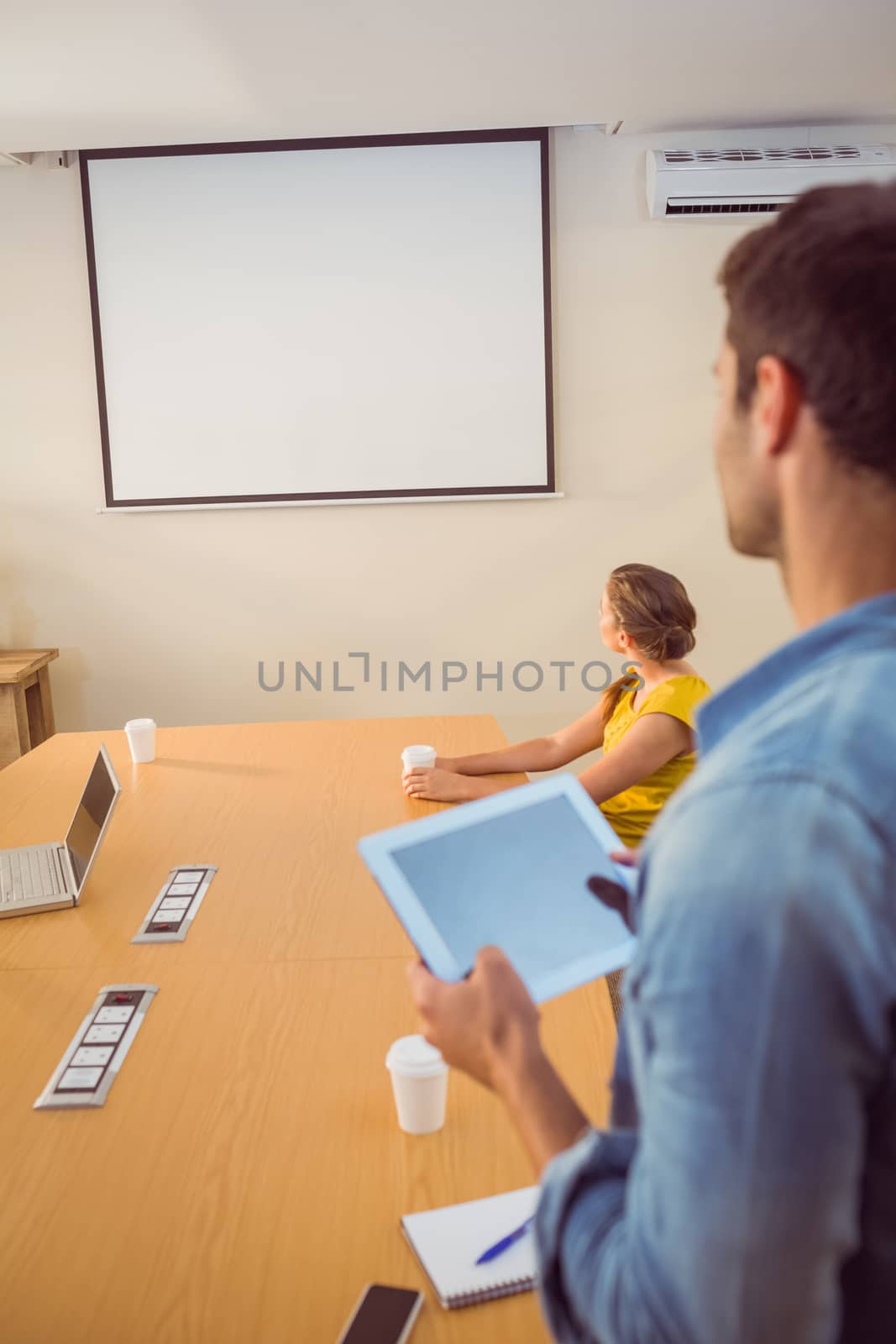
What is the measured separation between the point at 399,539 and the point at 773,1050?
3.71 m

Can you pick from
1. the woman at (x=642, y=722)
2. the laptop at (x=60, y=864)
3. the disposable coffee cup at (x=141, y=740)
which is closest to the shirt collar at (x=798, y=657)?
the laptop at (x=60, y=864)

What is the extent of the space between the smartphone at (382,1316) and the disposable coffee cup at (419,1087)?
0.23 meters

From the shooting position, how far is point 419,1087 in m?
1.18

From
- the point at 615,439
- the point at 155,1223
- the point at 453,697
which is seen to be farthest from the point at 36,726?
the point at 155,1223

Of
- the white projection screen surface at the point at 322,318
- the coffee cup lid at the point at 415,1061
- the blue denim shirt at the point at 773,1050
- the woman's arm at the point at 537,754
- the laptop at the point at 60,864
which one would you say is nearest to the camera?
the blue denim shirt at the point at 773,1050

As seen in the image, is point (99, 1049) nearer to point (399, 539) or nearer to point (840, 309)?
point (840, 309)

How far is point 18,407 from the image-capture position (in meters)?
4.09

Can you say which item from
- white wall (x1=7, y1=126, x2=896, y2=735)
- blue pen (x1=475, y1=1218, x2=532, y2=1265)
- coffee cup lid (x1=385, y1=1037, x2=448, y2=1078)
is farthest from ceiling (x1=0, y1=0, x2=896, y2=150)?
blue pen (x1=475, y1=1218, x2=532, y2=1265)

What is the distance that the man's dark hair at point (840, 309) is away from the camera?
58 centimetres

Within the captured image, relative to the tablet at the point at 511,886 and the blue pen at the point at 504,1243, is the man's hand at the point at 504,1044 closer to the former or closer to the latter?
the tablet at the point at 511,886

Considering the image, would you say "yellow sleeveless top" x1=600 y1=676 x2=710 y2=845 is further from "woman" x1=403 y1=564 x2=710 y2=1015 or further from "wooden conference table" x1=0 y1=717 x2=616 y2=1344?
"wooden conference table" x1=0 y1=717 x2=616 y2=1344

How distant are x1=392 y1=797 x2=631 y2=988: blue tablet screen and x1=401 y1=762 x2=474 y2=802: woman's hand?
124cm

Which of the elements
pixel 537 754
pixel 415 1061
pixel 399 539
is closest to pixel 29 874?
pixel 415 1061

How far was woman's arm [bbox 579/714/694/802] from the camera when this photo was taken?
2.31 m
